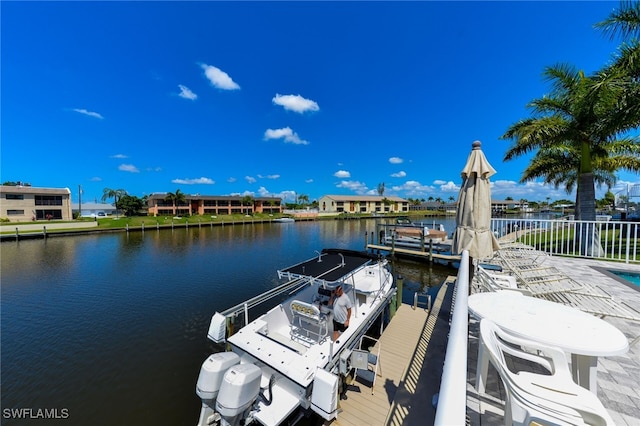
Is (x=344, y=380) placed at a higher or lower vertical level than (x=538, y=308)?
lower

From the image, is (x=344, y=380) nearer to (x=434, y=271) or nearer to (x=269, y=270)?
(x=269, y=270)

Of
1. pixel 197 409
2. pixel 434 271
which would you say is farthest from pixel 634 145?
pixel 197 409

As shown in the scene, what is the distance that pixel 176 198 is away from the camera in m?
54.8

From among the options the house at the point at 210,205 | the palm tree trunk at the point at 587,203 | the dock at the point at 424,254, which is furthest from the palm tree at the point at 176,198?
the palm tree trunk at the point at 587,203

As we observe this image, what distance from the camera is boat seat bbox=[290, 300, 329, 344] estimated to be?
190 inches

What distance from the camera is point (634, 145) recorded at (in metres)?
10.7

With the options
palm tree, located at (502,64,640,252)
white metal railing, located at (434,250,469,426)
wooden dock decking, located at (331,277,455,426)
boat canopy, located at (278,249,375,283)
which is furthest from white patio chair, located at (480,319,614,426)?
palm tree, located at (502,64,640,252)

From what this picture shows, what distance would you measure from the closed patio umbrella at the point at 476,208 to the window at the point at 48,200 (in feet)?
188

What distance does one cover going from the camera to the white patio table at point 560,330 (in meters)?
2.09

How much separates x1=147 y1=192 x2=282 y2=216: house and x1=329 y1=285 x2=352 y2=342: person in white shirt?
5998 cm

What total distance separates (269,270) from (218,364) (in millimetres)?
12074

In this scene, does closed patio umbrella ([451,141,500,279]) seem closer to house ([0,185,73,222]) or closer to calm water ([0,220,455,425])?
calm water ([0,220,455,425])

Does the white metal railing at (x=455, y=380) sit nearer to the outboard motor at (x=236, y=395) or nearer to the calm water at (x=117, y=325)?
the outboard motor at (x=236, y=395)

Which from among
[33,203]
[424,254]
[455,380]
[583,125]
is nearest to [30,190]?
[33,203]
